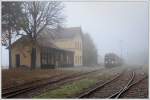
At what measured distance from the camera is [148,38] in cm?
539

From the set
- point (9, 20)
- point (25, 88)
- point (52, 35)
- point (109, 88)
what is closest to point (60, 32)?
point (52, 35)

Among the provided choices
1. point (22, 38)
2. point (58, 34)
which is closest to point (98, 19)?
point (58, 34)

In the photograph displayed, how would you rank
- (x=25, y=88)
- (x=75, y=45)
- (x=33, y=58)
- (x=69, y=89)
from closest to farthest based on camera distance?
(x=25, y=88) → (x=69, y=89) → (x=33, y=58) → (x=75, y=45)

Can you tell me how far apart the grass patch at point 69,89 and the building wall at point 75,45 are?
35cm

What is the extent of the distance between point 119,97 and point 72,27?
138cm

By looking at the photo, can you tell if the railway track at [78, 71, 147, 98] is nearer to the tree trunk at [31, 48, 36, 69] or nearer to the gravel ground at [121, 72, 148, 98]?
the gravel ground at [121, 72, 148, 98]

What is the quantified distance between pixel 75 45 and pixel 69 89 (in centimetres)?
79

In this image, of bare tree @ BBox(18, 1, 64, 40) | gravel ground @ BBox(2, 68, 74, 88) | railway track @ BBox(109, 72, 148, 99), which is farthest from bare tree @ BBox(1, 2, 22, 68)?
railway track @ BBox(109, 72, 148, 99)

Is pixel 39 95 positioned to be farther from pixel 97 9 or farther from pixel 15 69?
pixel 97 9

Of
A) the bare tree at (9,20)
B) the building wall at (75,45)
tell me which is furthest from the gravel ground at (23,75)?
the bare tree at (9,20)

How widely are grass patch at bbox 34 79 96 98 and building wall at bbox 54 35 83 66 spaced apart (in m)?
0.35

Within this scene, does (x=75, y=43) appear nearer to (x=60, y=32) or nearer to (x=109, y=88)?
(x=60, y=32)

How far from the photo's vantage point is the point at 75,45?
18.9ft

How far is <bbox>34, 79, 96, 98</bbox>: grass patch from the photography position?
5251 mm
